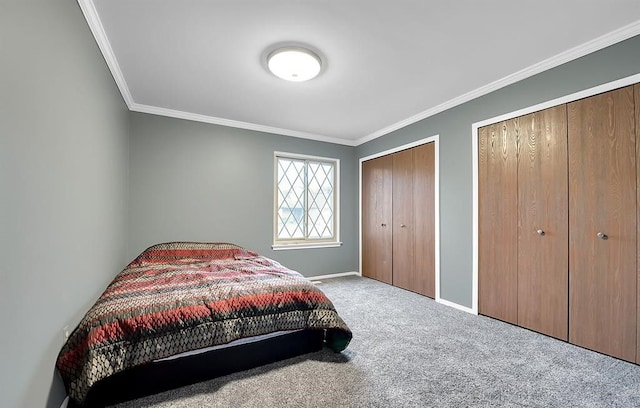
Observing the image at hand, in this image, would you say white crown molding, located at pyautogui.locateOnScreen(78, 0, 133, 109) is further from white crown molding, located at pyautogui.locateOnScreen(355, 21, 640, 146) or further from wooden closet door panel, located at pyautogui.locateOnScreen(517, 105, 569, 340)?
wooden closet door panel, located at pyautogui.locateOnScreen(517, 105, 569, 340)

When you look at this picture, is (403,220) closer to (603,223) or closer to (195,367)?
(603,223)

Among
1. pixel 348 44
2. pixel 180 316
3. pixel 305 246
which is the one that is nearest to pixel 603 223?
pixel 348 44

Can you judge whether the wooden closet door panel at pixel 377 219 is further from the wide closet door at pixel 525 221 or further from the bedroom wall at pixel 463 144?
the wide closet door at pixel 525 221

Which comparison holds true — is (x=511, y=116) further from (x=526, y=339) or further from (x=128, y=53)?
(x=128, y=53)

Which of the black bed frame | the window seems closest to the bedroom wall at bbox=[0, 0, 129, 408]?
the black bed frame

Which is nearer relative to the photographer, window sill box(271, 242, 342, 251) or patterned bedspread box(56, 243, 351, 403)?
patterned bedspread box(56, 243, 351, 403)

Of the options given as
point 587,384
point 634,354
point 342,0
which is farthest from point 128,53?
point 634,354

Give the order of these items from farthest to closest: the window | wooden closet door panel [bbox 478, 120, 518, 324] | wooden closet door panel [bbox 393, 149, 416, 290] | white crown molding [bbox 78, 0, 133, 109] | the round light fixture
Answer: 1. the window
2. wooden closet door panel [bbox 393, 149, 416, 290]
3. wooden closet door panel [bbox 478, 120, 518, 324]
4. the round light fixture
5. white crown molding [bbox 78, 0, 133, 109]

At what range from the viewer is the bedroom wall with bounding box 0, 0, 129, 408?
1.04m

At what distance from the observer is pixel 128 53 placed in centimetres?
233

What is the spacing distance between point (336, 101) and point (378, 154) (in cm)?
146

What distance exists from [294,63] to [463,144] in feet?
6.85

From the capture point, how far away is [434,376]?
183 centimetres

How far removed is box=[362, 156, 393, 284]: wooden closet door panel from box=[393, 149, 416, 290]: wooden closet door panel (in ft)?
0.35
